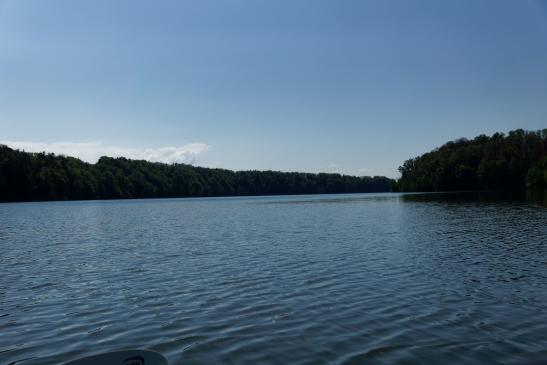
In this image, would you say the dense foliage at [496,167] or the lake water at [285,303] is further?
the dense foliage at [496,167]

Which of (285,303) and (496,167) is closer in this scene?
(285,303)

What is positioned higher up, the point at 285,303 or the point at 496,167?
the point at 496,167

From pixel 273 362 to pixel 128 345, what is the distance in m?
3.99

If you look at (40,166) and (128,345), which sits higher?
(40,166)

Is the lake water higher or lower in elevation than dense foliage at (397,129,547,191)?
lower

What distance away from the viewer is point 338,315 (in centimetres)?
1329

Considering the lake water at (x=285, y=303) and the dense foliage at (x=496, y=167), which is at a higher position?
the dense foliage at (x=496, y=167)

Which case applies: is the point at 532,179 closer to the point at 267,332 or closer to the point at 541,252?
the point at 541,252

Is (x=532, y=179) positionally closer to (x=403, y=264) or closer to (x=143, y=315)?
(x=403, y=264)

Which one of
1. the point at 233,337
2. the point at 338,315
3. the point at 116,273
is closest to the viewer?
the point at 233,337

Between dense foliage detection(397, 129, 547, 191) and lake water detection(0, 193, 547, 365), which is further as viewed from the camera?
dense foliage detection(397, 129, 547, 191)

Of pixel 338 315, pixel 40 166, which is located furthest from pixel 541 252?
pixel 40 166

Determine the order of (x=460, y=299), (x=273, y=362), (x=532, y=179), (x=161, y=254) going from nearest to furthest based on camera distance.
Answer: (x=273, y=362), (x=460, y=299), (x=161, y=254), (x=532, y=179)

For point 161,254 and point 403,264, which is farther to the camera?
point 161,254
